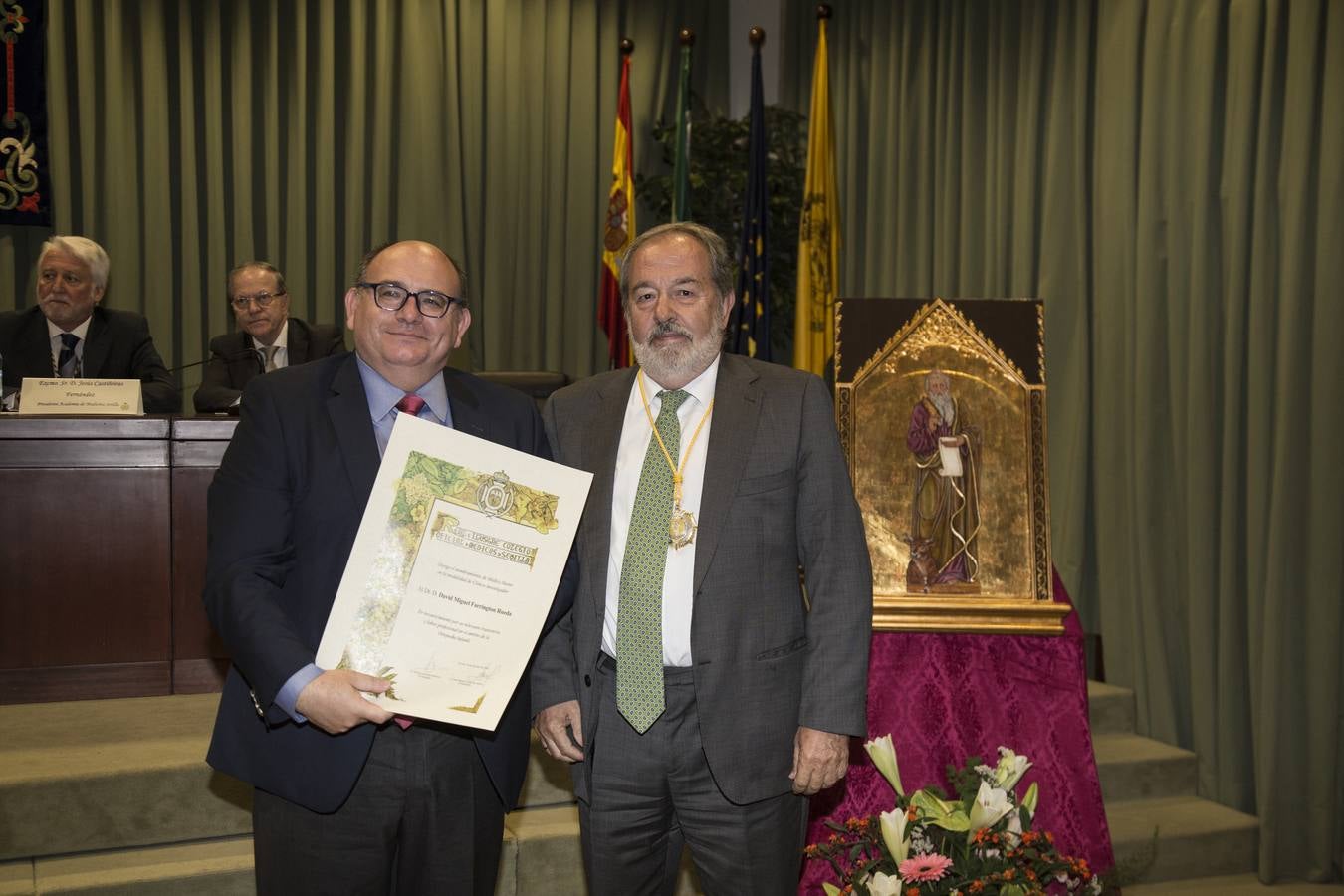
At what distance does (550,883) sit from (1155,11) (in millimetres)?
3861

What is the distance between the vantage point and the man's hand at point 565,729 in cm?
207

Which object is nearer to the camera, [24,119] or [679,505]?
[679,505]

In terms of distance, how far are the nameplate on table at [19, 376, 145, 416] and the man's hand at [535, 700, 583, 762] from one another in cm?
242

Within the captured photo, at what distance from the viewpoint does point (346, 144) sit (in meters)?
6.25

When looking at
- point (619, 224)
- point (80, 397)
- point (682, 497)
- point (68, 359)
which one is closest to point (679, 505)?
point (682, 497)

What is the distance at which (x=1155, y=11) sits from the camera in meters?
4.38

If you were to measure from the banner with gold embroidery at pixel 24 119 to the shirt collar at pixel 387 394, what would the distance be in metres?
4.63

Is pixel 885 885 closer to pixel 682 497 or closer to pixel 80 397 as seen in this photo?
pixel 682 497

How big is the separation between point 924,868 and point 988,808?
0.65ft

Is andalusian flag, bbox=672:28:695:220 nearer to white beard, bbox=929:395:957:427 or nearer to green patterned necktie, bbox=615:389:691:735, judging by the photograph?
white beard, bbox=929:395:957:427

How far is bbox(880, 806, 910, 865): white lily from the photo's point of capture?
1.97 m

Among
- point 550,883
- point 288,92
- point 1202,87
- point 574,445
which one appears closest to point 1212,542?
point 1202,87

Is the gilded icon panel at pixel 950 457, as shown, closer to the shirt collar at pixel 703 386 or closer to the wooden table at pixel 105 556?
the shirt collar at pixel 703 386

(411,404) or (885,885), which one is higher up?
(411,404)
